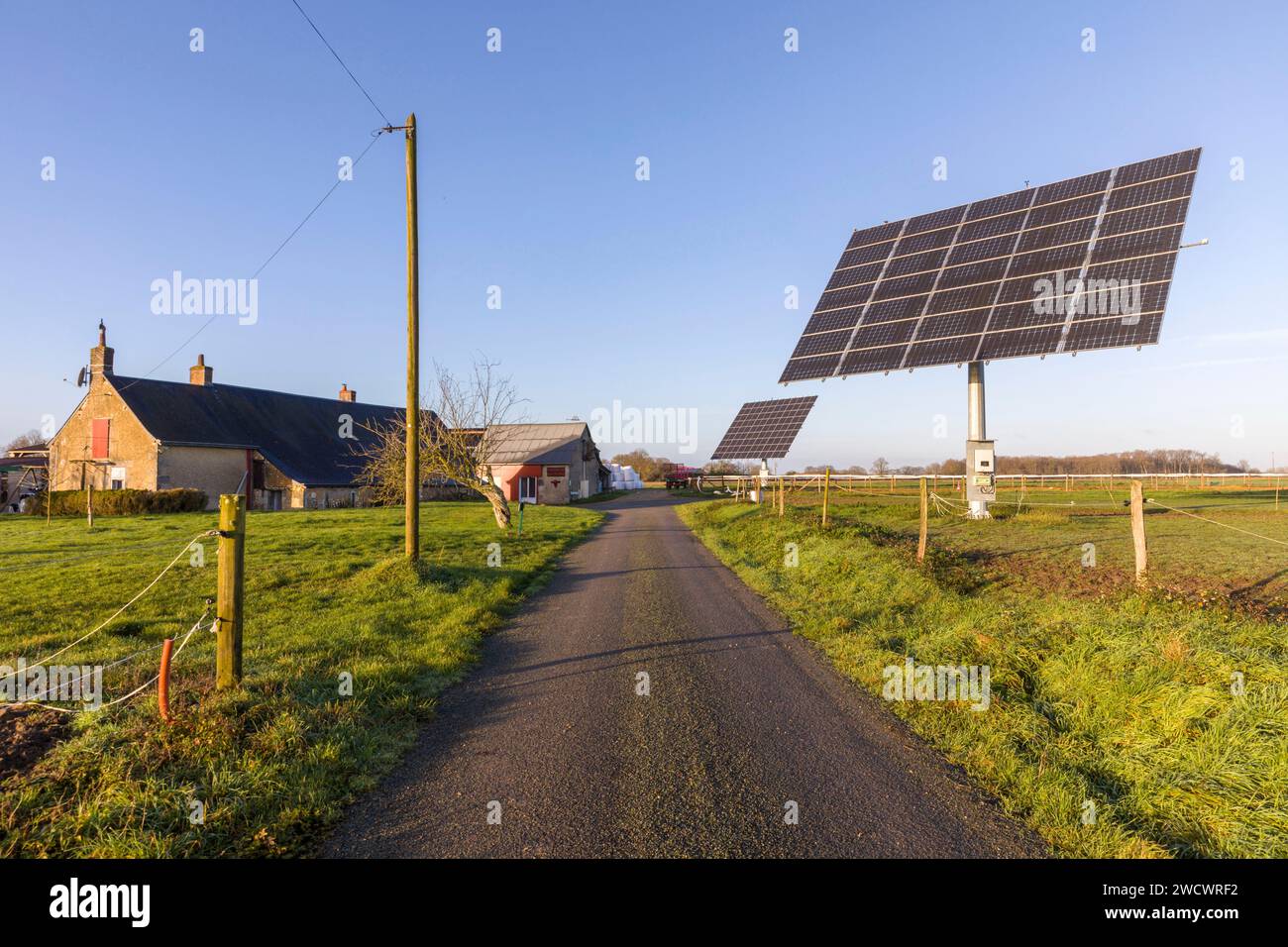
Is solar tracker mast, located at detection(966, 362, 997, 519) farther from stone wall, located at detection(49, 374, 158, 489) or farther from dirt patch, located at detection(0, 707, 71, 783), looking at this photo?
stone wall, located at detection(49, 374, 158, 489)

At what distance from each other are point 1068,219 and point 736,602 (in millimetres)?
20084

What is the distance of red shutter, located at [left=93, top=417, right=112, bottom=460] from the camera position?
3434cm

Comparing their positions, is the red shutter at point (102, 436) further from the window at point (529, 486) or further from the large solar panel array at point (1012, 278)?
the large solar panel array at point (1012, 278)

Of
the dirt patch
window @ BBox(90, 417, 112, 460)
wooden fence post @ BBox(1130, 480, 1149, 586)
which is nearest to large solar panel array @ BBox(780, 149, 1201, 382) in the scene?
wooden fence post @ BBox(1130, 480, 1149, 586)

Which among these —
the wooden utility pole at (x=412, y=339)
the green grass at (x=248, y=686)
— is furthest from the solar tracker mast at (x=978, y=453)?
the wooden utility pole at (x=412, y=339)

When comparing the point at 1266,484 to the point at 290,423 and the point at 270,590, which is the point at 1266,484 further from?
the point at 290,423

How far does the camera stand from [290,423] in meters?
42.5

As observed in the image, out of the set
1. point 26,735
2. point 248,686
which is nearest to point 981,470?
point 248,686

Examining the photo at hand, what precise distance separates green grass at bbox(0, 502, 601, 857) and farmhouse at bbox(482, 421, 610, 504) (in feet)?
99.3

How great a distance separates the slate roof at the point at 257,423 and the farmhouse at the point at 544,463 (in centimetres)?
1040

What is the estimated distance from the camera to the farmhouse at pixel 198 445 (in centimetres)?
3406

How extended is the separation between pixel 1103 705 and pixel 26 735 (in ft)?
29.9
